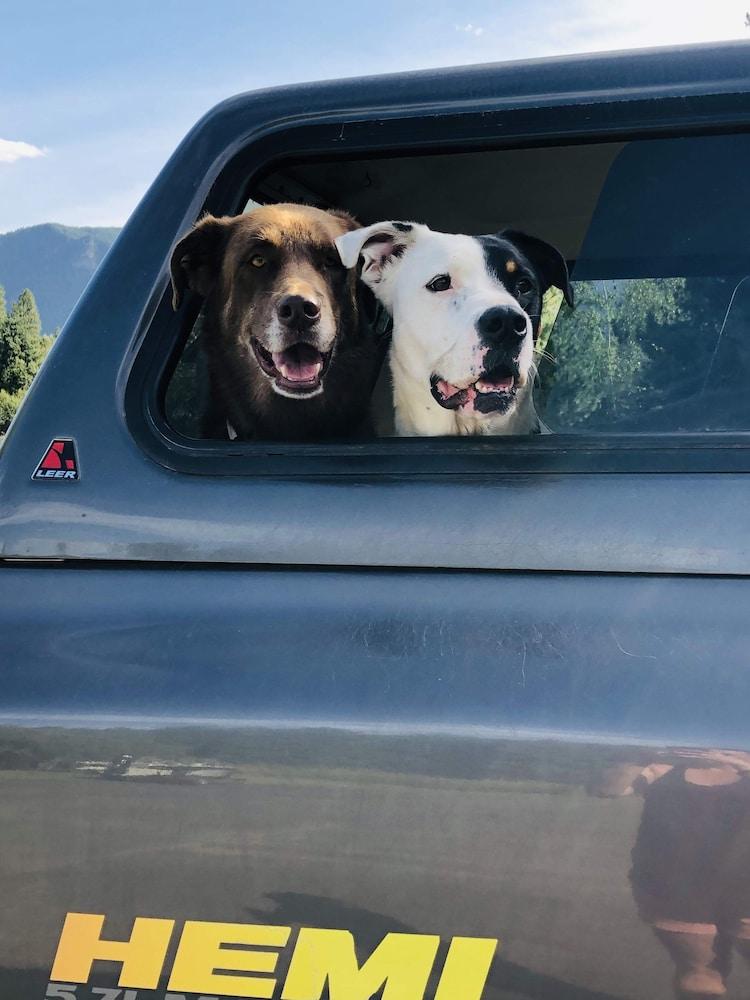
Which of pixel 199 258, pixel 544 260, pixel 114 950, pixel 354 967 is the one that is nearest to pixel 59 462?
pixel 199 258

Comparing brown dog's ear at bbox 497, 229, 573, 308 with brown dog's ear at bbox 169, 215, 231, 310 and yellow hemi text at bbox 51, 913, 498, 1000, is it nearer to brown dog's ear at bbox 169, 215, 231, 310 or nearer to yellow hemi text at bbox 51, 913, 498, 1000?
brown dog's ear at bbox 169, 215, 231, 310

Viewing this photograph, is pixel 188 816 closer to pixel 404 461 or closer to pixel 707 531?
pixel 404 461

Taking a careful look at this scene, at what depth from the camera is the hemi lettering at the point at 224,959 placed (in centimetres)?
121

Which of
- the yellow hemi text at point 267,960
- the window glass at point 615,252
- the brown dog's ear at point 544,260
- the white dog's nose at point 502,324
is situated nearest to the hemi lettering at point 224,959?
the yellow hemi text at point 267,960

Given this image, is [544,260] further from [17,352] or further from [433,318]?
[17,352]

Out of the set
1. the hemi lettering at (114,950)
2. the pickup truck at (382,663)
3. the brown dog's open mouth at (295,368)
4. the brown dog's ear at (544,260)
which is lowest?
the hemi lettering at (114,950)

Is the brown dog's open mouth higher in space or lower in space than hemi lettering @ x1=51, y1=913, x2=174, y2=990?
higher

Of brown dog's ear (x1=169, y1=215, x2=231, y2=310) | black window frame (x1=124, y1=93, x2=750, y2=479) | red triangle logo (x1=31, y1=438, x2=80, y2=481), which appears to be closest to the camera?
black window frame (x1=124, y1=93, x2=750, y2=479)

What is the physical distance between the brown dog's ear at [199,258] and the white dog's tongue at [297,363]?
0.56 feet

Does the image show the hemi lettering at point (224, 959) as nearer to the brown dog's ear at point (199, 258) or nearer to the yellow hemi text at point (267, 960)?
the yellow hemi text at point (267, 960)

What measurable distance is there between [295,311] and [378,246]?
26cm

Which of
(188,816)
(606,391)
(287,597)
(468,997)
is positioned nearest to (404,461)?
(287,597)

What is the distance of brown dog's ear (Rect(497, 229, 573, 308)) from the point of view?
1892 millimetres

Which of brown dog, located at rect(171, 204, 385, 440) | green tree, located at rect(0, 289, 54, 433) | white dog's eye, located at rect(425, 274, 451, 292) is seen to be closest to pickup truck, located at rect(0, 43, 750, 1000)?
brown dog, located at rect(171, 204, 385, 440)
